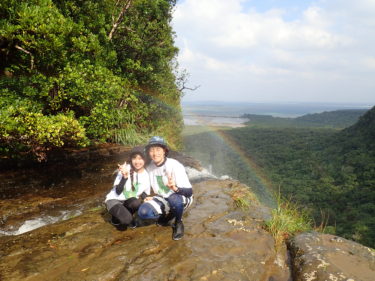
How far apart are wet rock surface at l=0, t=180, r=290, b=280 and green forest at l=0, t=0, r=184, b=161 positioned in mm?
3418

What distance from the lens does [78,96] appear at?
9.09m

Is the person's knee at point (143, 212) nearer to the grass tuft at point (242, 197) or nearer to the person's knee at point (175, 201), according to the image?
the person's knee at point (175, 201)

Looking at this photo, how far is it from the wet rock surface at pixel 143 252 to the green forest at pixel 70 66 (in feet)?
11.2

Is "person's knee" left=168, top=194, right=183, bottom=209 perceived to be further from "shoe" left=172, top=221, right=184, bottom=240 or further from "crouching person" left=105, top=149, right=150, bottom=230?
"crouching person" left=105, top=149, right=150, bottom=230

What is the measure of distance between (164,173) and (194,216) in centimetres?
165

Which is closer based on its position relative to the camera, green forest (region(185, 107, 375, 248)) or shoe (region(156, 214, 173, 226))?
shoe (region(156, 214, 173, 226))

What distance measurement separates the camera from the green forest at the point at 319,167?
44.7m

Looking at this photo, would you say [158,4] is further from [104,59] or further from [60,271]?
[60,271]

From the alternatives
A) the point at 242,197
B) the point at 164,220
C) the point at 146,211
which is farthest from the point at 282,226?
the point at 146,211

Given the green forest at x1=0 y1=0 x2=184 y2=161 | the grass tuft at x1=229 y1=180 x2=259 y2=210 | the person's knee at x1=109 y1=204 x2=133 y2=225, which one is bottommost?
the grass tuft at x1=229 y1=180 x2=259 y2=210

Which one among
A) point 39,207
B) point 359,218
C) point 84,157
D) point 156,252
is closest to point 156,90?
point 84,157

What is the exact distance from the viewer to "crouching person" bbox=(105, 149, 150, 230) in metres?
5.28

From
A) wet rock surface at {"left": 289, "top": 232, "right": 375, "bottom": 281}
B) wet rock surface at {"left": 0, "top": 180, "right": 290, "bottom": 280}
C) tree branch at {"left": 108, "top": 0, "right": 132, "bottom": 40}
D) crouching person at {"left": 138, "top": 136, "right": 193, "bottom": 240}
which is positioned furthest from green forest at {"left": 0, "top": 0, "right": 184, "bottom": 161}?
wet rock surface at {"left": 289, "top": 232, "right": 375, "bottom": 281}

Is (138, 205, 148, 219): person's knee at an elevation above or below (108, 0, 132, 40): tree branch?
below
